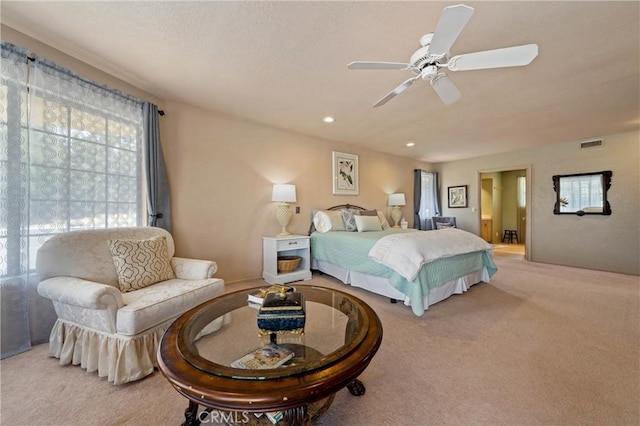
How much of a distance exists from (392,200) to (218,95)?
4.13 meters

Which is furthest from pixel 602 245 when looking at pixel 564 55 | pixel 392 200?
pixel 564 55

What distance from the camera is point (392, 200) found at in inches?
220

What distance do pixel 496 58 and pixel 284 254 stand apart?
341 centimetres

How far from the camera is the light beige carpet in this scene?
1.31m

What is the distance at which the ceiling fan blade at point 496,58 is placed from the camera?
1.51 metres

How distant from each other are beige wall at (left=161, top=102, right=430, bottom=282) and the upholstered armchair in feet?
3.36

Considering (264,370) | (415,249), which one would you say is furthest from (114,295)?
(415,249)

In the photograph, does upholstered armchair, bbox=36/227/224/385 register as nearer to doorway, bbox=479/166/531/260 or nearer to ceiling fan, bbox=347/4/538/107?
ceiling fan, bbox=347/4/538/107

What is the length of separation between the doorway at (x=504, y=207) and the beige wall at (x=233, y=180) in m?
5.73

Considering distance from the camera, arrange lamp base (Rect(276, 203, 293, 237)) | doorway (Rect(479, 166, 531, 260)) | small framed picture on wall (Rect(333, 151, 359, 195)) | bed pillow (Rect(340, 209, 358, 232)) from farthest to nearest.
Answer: doorway (Rect(479, 166, 531, 260)) → small framed picture on wall (Rect(333, 151, 359, 195)) → bed pillow (Rect(340, 209, 358, 232)) → lamp base (Rect(276, 203, 293, 237))

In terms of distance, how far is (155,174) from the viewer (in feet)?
9.02

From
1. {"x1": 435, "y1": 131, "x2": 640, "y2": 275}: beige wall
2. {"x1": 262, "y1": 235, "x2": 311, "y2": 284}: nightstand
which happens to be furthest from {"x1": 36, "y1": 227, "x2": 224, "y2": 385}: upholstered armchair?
{"x1": 435, "y1": 131, "x2": 640, "y2": 275}: beige wall

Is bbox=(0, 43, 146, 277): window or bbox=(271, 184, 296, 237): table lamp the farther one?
bbox=(271, 184, 296, 237): table lamp

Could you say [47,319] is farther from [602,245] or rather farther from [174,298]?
[602,245]
